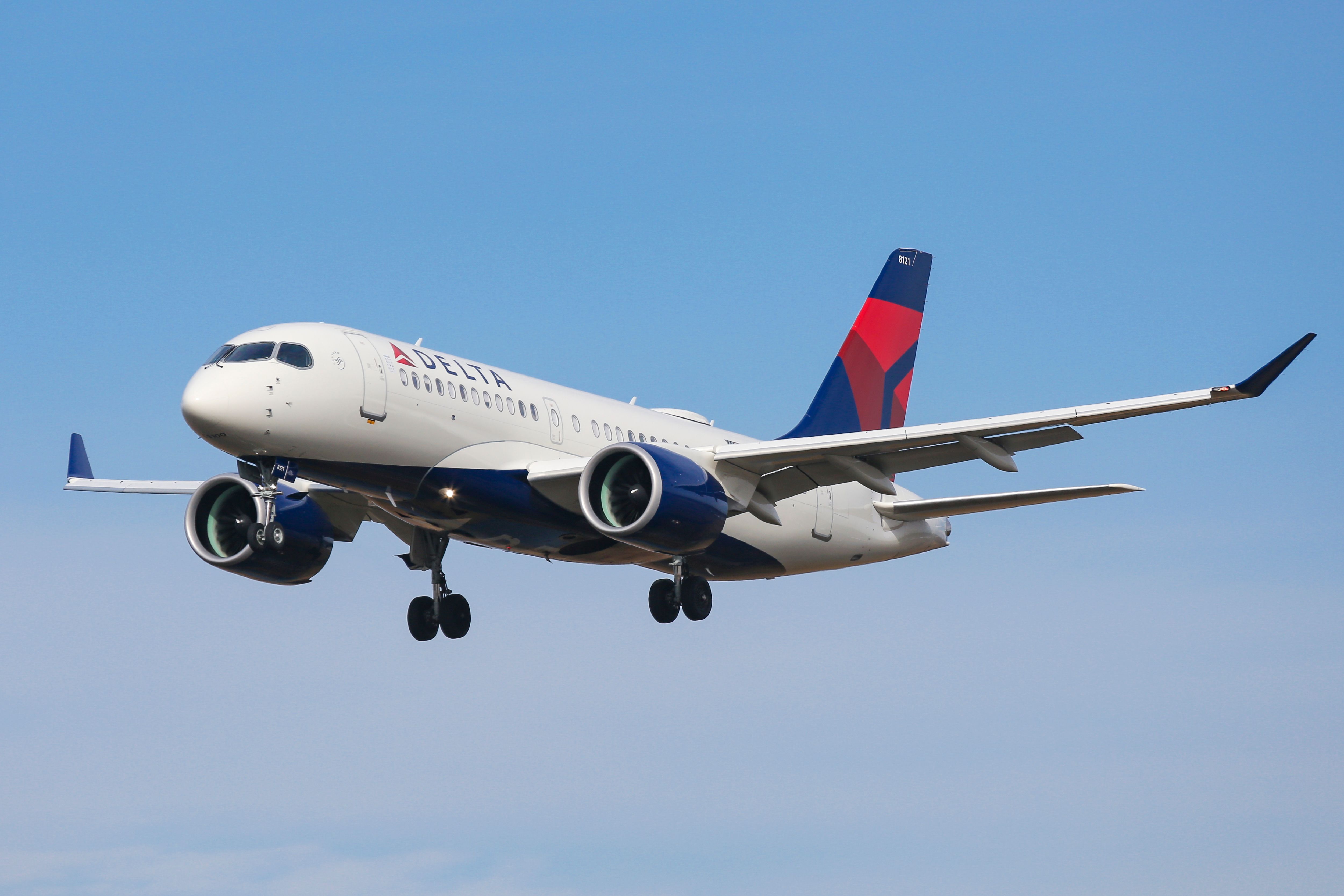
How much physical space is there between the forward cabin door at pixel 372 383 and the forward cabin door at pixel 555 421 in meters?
4.19

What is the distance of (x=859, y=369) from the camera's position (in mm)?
41188

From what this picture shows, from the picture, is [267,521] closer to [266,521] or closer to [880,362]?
[266,521]

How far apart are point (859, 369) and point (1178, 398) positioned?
14.8 m

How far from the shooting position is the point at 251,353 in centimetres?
2819

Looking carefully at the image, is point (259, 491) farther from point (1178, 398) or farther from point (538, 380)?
point (1178, 398)

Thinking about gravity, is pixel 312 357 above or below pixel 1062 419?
above

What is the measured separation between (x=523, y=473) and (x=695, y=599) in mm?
6095

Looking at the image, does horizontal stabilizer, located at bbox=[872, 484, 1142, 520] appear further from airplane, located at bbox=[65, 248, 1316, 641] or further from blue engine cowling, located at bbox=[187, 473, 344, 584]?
blue engine cowling, located at bbox=[187, 473, 344, 584]

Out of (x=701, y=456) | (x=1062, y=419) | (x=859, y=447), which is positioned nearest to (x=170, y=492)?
(x=701, y=456)

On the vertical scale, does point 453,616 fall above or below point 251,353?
→ below

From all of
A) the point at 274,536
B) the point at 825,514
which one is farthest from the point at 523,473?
the point at 825,514

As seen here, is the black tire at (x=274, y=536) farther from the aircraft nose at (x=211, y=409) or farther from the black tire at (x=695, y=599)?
the black tire at (x=695, y=599)

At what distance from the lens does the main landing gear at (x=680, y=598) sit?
116ft

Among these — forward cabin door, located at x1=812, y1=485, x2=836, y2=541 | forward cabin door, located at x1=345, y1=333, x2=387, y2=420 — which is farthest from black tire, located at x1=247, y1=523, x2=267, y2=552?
forward cabin door, located at x1=812, y1=485, x2=836, y2=541
